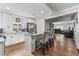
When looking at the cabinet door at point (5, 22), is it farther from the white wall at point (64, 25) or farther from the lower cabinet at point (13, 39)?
the white wall at point (64, 25)

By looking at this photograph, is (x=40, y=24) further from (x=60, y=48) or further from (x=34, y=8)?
(x=60, y=48)

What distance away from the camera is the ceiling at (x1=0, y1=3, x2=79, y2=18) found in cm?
163

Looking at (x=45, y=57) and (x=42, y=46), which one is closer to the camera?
(x=45, y=57)

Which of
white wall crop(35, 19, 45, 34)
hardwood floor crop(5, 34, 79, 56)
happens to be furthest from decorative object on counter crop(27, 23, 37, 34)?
hardwood floor crop(5, 34, 79, 56)

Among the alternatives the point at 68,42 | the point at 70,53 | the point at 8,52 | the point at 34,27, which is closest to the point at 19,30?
the point at 34,27

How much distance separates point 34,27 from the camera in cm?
177

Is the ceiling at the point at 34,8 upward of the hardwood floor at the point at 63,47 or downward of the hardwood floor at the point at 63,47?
upward

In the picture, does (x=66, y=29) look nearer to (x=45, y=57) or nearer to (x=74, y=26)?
(x=74, y=26)

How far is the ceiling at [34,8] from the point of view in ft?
5.34

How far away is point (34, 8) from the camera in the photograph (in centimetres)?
173

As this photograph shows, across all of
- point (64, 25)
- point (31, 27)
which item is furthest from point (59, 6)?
point (31, 27)

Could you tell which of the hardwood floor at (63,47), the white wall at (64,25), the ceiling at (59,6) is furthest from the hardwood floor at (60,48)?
the ceiling at (59,6)

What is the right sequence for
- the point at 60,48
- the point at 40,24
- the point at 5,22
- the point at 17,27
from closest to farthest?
the point at 5,22
the point at 17,27
the point at 40,24
the point at 60,48

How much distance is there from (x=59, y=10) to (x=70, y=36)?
643mm
